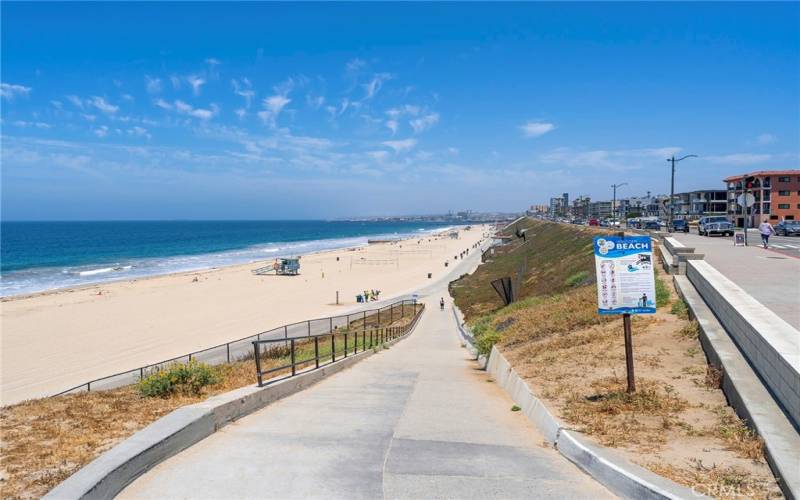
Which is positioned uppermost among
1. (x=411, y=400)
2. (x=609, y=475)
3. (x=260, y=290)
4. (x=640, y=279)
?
(x=640, y=279)

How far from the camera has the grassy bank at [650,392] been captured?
518 centimetres

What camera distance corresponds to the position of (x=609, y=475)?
511 cm

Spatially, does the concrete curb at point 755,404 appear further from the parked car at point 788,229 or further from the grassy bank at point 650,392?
the parked car at point 788,229

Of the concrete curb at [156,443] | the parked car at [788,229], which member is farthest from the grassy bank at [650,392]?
the parked car at [788,229]

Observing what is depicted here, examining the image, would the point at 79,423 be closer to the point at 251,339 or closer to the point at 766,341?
the point at 766,341

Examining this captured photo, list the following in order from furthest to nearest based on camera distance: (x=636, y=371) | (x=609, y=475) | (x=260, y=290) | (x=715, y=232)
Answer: (x=260, y=290) < (x=715, y=232) < (x=636, y=371) < (x=609, y=475)

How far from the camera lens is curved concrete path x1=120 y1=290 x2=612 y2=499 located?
4.96 meters

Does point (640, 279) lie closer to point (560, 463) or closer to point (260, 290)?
Result: point (560, 463)

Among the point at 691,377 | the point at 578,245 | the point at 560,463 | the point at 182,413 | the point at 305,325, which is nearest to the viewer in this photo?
the point at 560,463

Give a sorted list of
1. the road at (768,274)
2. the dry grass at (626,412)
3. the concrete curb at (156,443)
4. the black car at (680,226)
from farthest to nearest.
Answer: the black car at (680,226)
the road at (768,274)
the dry grass at (626,412)
the concrete curb at (156,443)

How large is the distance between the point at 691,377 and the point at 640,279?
2026mm

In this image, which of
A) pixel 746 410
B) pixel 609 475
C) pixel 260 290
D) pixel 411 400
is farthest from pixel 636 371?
pixel 260 290

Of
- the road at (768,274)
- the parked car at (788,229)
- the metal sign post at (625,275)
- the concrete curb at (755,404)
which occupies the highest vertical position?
the metal sign post at (625,275)

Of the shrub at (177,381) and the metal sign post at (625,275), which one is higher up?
the metal sign post at (625,275)
